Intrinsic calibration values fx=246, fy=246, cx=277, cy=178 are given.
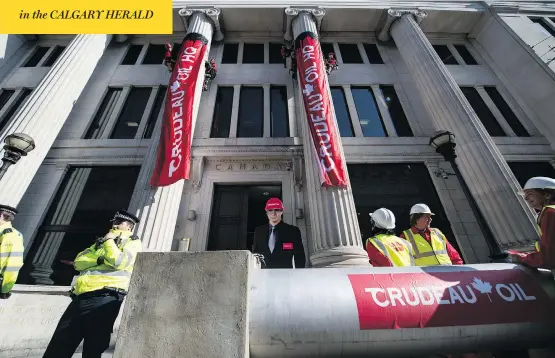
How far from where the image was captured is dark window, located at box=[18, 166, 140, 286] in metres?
7.55

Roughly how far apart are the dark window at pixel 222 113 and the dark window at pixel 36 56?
959 centimetres

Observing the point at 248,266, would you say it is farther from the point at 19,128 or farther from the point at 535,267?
the point at 19,128

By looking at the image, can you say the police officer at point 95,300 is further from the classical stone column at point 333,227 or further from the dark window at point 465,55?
the dark window at point 465,55

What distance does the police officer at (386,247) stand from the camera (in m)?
3.41

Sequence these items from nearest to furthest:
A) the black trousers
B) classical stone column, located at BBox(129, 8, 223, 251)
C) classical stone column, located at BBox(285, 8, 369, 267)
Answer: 1. the black trousers
2. classical stone column, located at BBox(285, 8, 369, 267)
3. classical stone column, located at BBox(129, 8, 223, 251)

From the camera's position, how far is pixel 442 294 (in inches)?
69.5

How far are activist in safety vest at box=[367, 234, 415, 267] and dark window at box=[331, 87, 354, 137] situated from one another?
7.10 metres

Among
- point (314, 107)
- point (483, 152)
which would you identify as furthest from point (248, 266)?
point (483, 152)

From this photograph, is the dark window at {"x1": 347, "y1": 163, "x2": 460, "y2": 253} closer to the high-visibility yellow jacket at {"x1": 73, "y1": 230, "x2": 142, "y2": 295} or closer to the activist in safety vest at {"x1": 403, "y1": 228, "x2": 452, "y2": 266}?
the activist in safety vest at {"x1": 403, "y1": 228, "x2": 452, "y2": 266}

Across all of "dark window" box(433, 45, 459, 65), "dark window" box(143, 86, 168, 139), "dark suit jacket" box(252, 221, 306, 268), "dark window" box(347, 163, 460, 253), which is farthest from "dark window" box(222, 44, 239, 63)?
"dark window" box(433, 45, 459, 65)

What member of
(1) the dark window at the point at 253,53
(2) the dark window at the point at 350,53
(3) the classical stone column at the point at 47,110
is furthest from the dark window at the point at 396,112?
(3) the classical stone column at the point at 47,110

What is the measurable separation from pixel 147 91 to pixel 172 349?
1232cm

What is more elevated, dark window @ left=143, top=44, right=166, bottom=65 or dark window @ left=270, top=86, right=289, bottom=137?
dark window @ left=143, top=44, right=166, bottom=65

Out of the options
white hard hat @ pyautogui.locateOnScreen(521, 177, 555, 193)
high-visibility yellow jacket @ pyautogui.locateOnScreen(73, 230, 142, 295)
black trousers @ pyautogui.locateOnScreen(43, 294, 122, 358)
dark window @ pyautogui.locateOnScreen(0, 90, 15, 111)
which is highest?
dark window @ pyautogui.locateOnScreen(0, 90, 15, 111)
